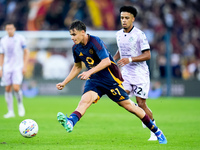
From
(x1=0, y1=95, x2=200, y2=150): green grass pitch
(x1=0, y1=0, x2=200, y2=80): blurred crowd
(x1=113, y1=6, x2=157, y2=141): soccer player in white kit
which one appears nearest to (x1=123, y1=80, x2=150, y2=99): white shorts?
(x1=113, y1=6, x2=157, y2=141): soccer player in white kit

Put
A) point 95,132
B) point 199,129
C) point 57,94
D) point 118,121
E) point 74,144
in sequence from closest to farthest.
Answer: point 74,144 → point 95,132 → point 199,129 → point 118,121 → point 57,94

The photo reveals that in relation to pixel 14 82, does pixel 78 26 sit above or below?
above

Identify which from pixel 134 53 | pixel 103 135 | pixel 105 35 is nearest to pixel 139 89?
pixel 134 53

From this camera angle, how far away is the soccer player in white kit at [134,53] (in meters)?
8.66

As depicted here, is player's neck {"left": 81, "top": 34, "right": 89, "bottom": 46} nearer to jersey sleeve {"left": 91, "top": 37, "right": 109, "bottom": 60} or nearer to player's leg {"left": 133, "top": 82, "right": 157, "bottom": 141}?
jersey sleeve {"left": 91, "top": 37, "right": 109, "bottom": 60}

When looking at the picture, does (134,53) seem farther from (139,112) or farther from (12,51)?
(12,51)

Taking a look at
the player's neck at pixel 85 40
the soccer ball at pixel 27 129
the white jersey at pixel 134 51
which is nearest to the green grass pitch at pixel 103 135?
the soccer ball at pixel 27 129

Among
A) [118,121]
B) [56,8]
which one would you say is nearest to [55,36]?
[56,8]

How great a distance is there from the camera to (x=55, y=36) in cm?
2422

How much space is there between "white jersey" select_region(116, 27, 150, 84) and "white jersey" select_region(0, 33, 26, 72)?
5.03 m

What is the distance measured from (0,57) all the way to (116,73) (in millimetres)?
6288

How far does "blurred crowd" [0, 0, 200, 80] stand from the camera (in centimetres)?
2627

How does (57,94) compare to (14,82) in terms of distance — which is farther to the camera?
(57,94)

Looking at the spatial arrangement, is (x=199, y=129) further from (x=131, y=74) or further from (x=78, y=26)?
(x=78, y=26)
